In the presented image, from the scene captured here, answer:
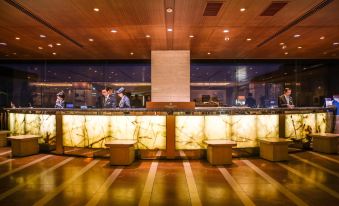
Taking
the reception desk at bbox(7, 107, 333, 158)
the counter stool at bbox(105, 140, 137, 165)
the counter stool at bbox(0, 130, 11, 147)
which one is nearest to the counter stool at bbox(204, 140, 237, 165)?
the reception desk at bbox(7, 107, 333, 158)

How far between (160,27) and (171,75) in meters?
3.48

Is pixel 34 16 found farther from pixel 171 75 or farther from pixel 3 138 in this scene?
pixel 171 75

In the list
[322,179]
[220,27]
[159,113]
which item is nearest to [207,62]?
[220,27]

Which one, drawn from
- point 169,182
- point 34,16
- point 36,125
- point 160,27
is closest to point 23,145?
point 36,125

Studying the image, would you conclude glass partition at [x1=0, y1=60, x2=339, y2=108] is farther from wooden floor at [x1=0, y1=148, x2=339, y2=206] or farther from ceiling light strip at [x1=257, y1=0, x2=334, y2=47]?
wooden floor at [x1=0, y1=148, x2=339, y2=206]

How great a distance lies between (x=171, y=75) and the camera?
10.3m

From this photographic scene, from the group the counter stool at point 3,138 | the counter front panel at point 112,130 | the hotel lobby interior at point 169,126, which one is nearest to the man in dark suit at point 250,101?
the hotel lobby interior at point 169,126

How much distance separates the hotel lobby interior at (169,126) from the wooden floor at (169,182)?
0.07 ft

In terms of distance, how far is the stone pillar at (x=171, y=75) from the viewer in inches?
400

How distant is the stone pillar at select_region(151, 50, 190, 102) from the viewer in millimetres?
10172

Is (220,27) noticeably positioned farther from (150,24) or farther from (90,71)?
(90,71)

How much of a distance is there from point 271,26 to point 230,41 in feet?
6.03

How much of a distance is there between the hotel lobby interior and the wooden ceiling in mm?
41

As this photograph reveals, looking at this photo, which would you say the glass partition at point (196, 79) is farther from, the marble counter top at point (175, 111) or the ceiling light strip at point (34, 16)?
the marble counter top at point (175, 111)
